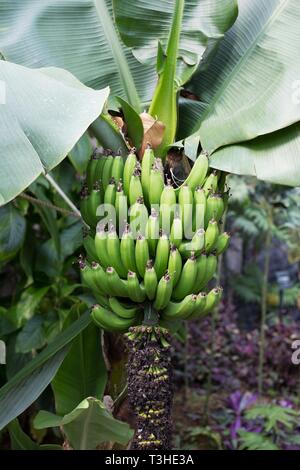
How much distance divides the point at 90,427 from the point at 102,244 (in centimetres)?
52

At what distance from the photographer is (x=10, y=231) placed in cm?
165

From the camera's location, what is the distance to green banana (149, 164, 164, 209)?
3.59 feet

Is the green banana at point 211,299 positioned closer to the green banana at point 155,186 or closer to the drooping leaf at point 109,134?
the green banana at point 155,186

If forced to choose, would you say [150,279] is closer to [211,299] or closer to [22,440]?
[211,299]

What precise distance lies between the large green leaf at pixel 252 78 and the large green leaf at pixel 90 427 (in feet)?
2.10

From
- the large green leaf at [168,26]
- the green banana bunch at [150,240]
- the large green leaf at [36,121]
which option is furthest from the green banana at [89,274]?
the large green leaf at [168,26]

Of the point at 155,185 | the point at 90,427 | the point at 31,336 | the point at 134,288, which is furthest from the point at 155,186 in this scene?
the point at 31,336

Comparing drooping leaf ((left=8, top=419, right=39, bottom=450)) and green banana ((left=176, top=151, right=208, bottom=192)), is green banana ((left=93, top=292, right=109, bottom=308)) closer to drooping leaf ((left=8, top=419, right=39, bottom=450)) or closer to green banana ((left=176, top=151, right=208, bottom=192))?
green banana ((left=176, top=151, right=208, bottom=192))

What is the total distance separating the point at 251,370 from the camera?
315 cm

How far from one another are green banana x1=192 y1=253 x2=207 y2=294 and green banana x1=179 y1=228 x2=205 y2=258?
0.05ft

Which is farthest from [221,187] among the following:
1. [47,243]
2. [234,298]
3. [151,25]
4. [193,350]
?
[234,298]

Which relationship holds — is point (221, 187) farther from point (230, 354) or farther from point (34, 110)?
point (230, 354)

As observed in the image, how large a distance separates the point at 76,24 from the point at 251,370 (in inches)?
95.0

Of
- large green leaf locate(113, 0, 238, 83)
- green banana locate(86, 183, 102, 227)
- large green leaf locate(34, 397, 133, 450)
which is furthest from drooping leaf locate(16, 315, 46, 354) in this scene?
large green leaf locate(113, 0, 238, 83)
